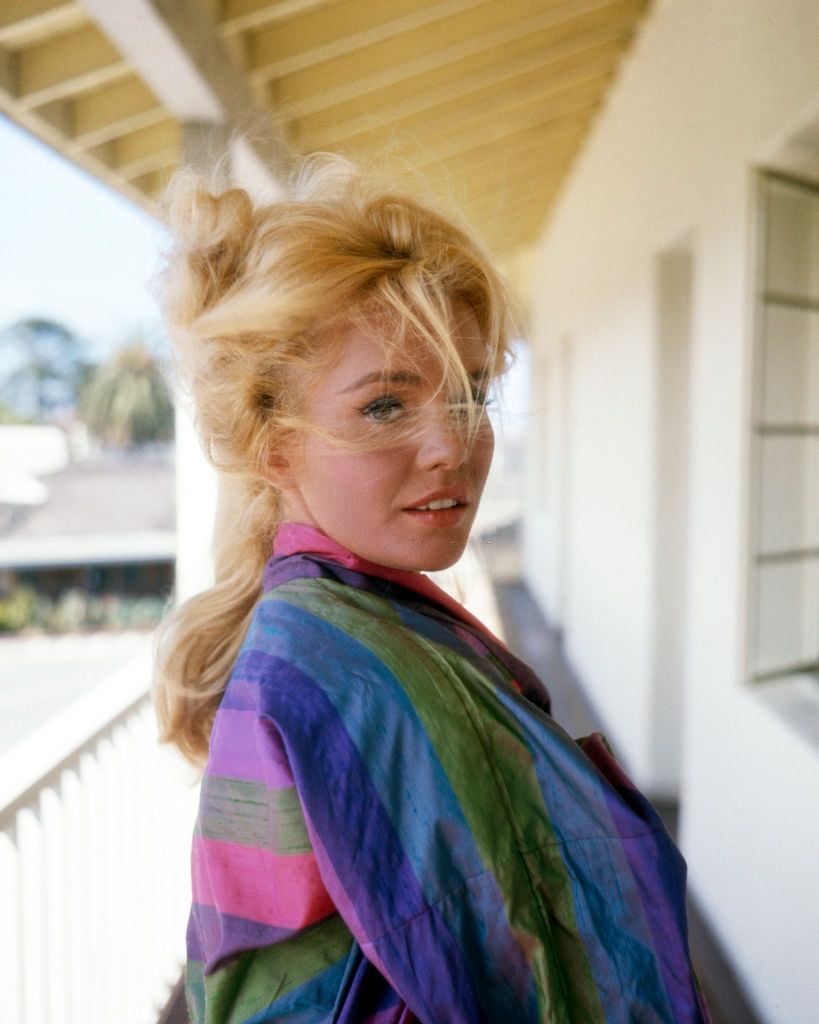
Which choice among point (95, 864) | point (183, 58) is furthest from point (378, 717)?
point (183, 58)

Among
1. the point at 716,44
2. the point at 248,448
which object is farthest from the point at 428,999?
the point at 716,44

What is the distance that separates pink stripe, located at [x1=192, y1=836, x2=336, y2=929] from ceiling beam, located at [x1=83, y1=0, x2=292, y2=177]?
105 centimetres

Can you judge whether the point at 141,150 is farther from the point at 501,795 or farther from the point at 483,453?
the point at 501,795

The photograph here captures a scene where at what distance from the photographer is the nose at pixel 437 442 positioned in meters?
0.74

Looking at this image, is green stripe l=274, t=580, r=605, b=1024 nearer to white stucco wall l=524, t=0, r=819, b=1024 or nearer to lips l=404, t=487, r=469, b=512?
lips l=404, t=487, r=469, b=512

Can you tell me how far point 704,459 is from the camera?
238cm

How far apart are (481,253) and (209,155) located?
1.28m

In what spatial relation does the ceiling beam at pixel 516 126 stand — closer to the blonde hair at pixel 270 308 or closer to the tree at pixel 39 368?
the tree at pixel 39 368

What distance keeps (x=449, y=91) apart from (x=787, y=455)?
1725 millimetres

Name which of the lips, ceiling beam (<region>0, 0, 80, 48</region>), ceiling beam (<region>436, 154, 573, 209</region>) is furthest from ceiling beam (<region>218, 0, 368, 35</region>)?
ceiling beam (<region>436, 154, 573, 209</region>)

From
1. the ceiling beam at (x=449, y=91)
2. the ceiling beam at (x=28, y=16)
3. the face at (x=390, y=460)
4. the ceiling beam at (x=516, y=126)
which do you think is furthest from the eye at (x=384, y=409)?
the ceiling beam at (x=516, y=126)

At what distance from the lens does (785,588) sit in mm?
2061

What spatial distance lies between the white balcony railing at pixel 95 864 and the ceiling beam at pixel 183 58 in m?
1.11

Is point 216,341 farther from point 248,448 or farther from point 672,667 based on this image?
point 672,667
